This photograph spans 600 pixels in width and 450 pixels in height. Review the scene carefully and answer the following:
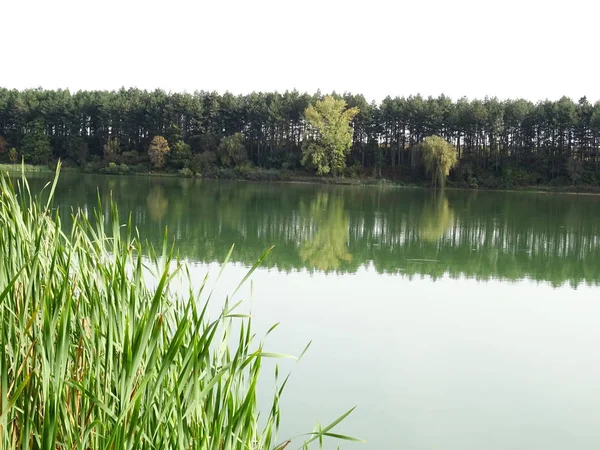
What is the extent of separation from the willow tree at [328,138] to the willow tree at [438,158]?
7.36 metres

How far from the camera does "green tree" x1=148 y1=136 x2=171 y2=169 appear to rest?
52.7m

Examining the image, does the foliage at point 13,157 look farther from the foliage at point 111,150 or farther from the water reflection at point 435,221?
the water reflection at point 435,221

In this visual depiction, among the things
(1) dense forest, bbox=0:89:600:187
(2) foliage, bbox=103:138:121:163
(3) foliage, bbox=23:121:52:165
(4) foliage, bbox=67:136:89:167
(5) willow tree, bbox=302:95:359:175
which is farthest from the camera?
(4) foliage, bbox=67:136:89:167

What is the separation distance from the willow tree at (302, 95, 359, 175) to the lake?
3201 centimetres

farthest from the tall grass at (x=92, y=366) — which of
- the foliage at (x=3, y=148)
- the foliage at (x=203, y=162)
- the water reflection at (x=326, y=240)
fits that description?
the foliage at (x=3, y=148)

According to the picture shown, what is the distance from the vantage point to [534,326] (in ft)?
26.6

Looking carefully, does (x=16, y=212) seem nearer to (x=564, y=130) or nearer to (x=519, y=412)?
(x=519, y=412)

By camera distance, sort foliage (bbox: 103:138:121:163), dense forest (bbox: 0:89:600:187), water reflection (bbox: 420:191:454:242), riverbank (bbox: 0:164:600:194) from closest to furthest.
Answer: water reflection (bbox: 420:191:454:242) → riverbank (bbox: 0:164:600:194) → dense forest (bbox: 0:89:600:187) → foliage (bbox: 103:138:121:163)

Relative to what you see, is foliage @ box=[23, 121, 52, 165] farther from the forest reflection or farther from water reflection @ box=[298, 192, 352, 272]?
water reflection @ box=[298, 192, 352, 272]

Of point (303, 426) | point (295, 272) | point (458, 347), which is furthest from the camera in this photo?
point (295, 272)

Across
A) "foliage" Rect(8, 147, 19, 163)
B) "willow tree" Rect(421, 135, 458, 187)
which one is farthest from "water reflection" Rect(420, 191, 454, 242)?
"foliage" Rect(8, 147, 19, 163)

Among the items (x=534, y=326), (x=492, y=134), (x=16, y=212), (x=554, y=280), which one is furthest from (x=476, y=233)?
(x=492, y=134)

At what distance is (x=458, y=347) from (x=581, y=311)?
2.87 metres

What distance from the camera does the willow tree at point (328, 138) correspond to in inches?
1964
